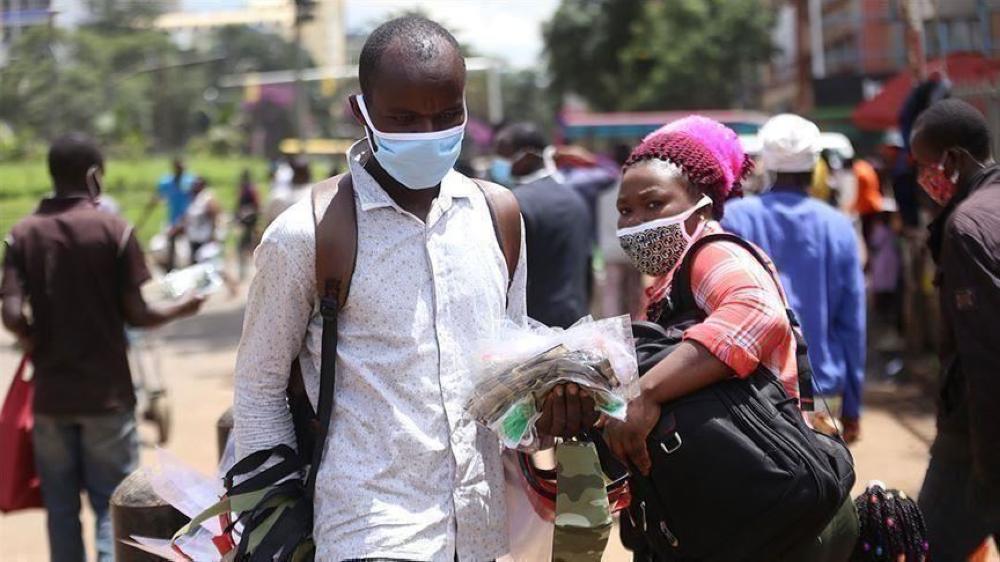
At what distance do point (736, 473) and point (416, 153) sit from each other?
0.91m

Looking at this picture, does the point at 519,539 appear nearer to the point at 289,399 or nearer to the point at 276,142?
the point at 289,399

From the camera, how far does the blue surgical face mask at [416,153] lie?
8.09 ft

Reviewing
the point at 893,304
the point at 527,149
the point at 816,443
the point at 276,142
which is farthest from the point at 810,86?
the point at 276,142

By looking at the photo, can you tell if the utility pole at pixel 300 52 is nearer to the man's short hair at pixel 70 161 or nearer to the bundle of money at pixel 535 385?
the man's short hair at pixel 70 161

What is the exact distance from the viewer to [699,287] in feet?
8.78

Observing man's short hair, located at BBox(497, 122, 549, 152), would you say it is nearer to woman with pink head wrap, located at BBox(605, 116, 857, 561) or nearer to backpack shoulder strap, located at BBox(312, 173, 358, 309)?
woman with pink head wrap, located at BBox(605, 116, 857, 561)

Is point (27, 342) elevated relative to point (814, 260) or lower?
lower

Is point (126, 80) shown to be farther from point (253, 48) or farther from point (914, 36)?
point (914, 36)

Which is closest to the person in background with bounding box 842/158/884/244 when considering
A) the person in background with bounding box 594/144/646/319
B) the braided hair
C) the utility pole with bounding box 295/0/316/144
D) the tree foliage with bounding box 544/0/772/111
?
the person in background with bounding box 594/144/646/319

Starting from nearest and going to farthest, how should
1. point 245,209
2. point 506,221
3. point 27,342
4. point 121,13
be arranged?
point 506,221
point 27,342
point 245,209
point 121,13

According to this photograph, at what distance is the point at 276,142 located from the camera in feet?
220

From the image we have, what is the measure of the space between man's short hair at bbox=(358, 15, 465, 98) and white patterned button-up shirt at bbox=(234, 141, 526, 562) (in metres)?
0.21

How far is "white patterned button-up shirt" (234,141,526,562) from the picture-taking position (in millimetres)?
2439

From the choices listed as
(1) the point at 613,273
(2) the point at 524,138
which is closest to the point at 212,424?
(1) the point at 613,273
